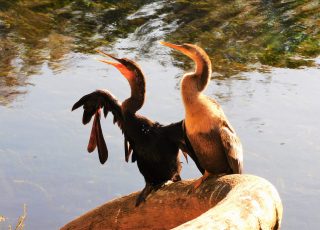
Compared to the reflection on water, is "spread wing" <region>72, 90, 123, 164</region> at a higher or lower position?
higher

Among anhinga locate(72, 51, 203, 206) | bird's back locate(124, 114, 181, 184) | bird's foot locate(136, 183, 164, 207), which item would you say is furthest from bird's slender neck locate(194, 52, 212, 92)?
bird's foot locate(136, 183, 164, 207)

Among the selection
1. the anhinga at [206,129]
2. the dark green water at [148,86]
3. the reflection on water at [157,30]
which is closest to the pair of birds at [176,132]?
the anhinga at [206,129]

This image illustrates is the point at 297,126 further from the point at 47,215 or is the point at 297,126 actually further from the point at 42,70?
the point at 42,70

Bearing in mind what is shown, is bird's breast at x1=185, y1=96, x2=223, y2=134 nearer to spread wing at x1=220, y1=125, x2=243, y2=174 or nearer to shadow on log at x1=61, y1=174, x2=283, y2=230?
spread wing at x1=220, y1=125, x2=243, y2=174

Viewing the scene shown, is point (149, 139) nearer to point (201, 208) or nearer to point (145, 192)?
point (145, 192)

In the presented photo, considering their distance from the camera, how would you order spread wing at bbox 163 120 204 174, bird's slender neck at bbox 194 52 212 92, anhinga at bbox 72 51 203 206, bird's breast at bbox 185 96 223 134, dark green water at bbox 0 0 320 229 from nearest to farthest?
bird's breast at bbox 185 96 223 134 < bird's slender neck at bbox 194 52 212 92 < spread wing at bbox 163 120 204 174 < anhinga at bbox 72 51 203 206 < dark green water at bbox 0 0 320 229

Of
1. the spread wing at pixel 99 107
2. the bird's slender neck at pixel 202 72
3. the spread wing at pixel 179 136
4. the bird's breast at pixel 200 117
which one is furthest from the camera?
the spread wing at pixel 99 107

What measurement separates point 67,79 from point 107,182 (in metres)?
2.49

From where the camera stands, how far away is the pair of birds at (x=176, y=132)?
386cm

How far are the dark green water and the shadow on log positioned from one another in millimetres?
2865

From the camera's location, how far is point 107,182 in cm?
740

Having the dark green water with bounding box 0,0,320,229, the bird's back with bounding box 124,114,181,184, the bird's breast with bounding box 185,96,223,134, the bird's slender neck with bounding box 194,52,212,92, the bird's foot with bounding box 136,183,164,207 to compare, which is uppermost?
the bird's slender neck with bounding box 194,52,212,92

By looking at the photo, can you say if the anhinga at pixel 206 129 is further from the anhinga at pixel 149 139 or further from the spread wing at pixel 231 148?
the anhinga at pixel 149 139

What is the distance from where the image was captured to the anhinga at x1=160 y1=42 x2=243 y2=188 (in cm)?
383
